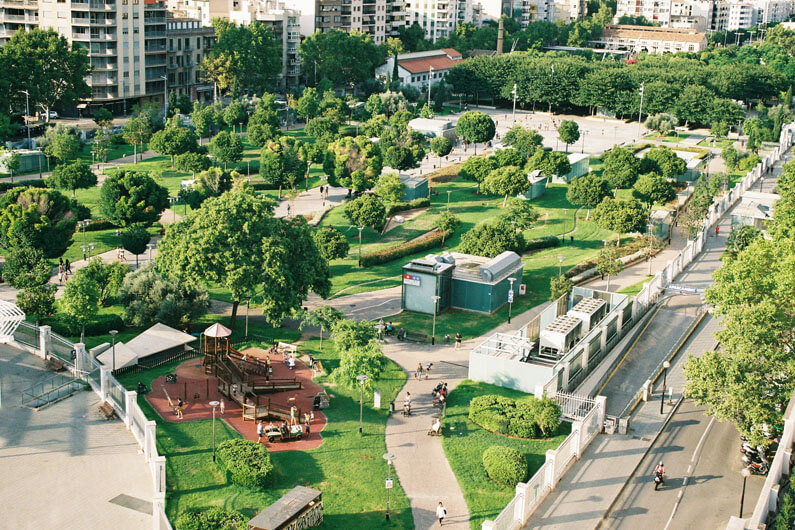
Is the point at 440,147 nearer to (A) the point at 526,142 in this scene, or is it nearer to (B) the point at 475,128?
(A) the point at 526,142

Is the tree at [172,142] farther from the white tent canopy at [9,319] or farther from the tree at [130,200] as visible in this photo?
the white tent canopy at [9,319]

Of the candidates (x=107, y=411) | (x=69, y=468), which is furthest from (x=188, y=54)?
(x=69, y=468)

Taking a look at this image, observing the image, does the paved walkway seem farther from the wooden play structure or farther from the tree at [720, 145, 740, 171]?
the tree at [720, 145, 740, 171]

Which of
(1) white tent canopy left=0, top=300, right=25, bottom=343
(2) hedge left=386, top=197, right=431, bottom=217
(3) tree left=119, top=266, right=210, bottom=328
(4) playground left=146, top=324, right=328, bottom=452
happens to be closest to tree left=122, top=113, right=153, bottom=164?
(2) hedge left=386, top=197, right=431, bottom=217

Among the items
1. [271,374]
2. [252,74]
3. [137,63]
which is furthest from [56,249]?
[252,74]

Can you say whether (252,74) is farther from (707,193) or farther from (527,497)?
(527,497)

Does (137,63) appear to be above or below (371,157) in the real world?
above
